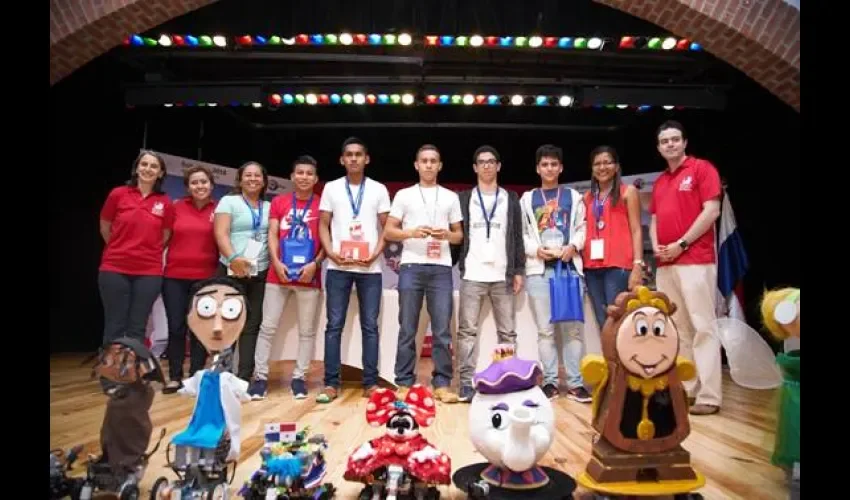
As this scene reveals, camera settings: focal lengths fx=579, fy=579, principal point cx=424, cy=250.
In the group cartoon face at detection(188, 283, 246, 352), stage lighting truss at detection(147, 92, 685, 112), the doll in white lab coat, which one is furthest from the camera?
stage lighting truss at detection(147, 92, 685, 112)

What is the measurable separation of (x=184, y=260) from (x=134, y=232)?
1.09 feet

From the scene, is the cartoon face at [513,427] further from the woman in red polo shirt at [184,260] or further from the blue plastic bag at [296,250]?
the woman in red polo shirt at [184,260]

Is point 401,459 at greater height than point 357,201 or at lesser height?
lesser

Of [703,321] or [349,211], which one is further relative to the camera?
[349,211]

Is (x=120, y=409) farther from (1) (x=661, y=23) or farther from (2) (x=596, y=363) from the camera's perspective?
(1) (x=661, y=23)

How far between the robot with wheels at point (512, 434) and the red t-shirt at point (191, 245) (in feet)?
8.23

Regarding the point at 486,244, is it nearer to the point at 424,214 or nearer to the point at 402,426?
the point at 424,214

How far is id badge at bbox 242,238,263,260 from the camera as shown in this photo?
11.8ft

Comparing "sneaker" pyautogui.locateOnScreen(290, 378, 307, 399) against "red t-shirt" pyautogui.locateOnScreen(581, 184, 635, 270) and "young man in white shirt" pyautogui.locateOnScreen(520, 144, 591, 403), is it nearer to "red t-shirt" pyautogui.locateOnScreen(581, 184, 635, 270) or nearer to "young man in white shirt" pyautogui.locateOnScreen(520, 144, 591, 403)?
"young man in white shirt" pyautogui.locateOnScreen(520, 144, 591, 403)

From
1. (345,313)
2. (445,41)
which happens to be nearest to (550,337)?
(345,313)

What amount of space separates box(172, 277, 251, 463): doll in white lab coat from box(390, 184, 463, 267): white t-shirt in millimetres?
1501

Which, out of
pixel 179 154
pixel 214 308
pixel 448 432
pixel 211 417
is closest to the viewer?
pixel 211 417

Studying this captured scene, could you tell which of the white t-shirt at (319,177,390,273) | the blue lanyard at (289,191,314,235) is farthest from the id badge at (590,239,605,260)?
the blue lanyard at (289,191,314,235)

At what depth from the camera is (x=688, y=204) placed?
328 centimetres
